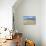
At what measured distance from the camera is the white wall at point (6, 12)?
4078 millimetres

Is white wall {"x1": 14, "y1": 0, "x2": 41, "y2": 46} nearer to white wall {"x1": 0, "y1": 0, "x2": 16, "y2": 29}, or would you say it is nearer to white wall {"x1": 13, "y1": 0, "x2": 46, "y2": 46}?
white wall {"x1": 13, "y1": 0, "x2": 46, "y2": 46}

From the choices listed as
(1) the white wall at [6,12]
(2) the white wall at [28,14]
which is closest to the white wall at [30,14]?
(2) the white wall at [28,14]

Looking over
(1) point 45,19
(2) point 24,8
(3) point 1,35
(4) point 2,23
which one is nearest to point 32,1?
(2) point 24,8

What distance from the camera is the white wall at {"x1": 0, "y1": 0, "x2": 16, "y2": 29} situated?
4078 millimetres

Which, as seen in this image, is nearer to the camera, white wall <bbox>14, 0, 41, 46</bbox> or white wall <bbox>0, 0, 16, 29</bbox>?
white wall <bbox>0, 0, 16, 29</bbox>

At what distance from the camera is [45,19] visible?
4.54 metres

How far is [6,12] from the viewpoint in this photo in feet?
13.5

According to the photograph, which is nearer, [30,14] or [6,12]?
[6,12]

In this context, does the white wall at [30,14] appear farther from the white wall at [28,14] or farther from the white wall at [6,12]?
the white wall at [6,12]

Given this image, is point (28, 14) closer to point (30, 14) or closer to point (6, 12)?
point (30, 14)

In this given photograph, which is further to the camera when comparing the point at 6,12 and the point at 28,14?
the point at 28,14

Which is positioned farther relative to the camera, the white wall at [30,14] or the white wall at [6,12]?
the white wall at [30,14]

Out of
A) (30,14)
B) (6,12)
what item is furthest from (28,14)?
(6,12)

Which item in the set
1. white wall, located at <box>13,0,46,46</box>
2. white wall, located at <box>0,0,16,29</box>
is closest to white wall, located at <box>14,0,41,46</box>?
white wall, located at <box>13,0,46,46</box>
